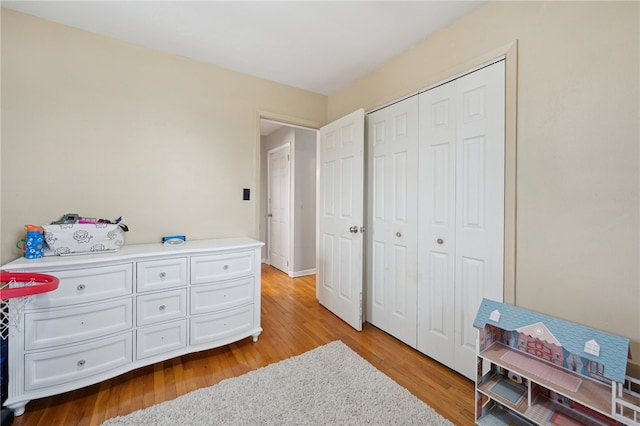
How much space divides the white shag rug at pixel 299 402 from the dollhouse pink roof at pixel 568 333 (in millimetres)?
637

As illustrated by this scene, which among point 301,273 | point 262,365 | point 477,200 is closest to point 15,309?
point 262,365

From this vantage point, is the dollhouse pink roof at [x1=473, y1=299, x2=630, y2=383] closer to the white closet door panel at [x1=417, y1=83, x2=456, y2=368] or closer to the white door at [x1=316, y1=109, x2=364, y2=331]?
the white closet door panel at [x1=417, y1=83, x2=456, y2=368]

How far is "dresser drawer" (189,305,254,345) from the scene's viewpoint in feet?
6.50

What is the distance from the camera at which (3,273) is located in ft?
4.53

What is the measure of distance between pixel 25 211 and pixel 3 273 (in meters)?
0.63

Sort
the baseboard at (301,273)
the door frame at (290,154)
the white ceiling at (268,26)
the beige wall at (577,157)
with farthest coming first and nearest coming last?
the baseboard at (301,273) < the door frame at (290,154) < the white ceiling at (268,26) < the beige wall at (577,157)

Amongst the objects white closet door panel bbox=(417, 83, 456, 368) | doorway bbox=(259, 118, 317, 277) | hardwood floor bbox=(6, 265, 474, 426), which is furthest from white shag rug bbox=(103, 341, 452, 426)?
doorway bbox=(259, 118, 317, 277)

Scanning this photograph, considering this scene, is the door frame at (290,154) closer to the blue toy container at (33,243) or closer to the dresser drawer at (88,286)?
the dresser drawer at (88,286)

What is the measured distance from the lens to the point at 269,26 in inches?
75.2

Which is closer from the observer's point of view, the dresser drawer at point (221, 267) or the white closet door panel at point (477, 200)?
the white closet door panel at point (477, 200)

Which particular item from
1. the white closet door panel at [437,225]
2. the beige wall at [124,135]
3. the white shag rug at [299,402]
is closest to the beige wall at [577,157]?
the white closet door panel at [437,225]

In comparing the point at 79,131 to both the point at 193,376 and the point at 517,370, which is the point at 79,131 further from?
the point at 517,370

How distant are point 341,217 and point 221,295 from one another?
51.9 inches

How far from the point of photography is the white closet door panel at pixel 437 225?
73.2 inches
